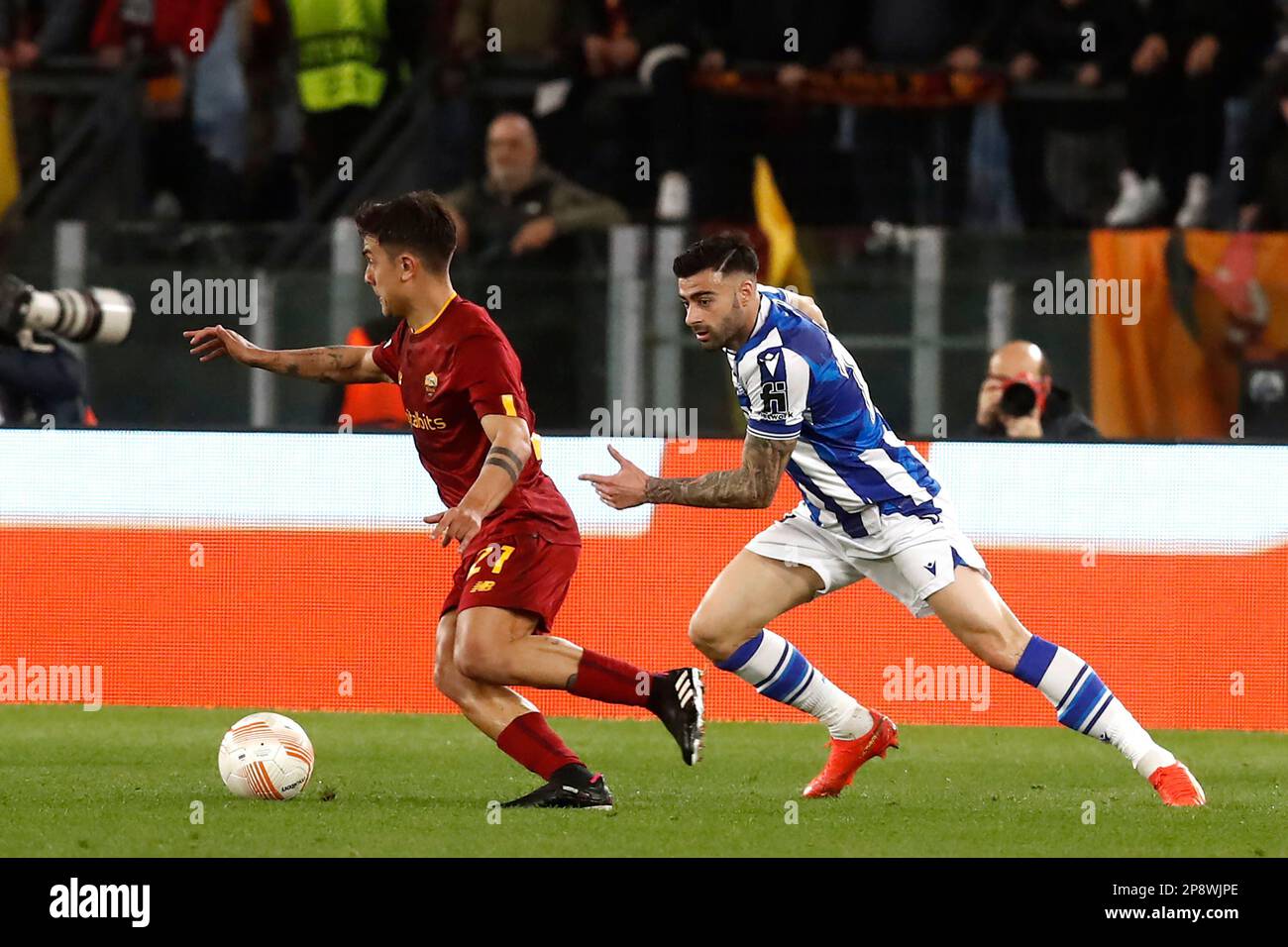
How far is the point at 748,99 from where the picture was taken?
39.7ft

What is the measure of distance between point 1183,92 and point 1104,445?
3.87 m

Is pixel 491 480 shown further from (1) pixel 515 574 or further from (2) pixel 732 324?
(2) pixel 732 324

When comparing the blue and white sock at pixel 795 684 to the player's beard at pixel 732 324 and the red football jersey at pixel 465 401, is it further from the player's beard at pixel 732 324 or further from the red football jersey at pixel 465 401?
the player's beard at pixel 732 324

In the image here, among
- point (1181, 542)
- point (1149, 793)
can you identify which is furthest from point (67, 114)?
point (1149, 793)

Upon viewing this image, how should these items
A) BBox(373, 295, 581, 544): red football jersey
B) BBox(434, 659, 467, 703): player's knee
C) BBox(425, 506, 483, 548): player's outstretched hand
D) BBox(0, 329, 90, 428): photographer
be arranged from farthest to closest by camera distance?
BBox(0, 329, 90, 428): photographer → BBox(434, 659, 467, 703): player's knee → BBox(373, 295, 581, 544): red football jersey → BBox(425, 506, 483, 548): player's outstretched hand

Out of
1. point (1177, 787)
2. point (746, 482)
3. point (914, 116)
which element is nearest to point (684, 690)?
point (746, 482)

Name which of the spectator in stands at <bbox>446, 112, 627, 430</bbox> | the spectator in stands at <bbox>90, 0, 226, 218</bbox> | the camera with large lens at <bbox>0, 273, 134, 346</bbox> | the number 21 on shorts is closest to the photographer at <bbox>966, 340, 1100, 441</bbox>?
the spectator in stands at <bbox>446, 112, 627, 430</bbox>

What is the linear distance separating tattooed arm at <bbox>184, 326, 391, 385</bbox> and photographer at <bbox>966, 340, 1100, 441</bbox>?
3.41m

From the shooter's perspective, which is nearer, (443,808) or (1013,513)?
(443,808)

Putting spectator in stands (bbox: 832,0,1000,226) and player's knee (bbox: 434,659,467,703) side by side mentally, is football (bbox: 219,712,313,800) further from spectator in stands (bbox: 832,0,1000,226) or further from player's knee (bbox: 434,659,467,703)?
spectator in stands (bbox: 832,0,1000,226)

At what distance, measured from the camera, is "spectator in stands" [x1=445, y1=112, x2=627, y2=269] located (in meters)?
10.8

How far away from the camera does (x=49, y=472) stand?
352 inches

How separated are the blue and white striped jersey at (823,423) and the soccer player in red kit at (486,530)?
0.68 m

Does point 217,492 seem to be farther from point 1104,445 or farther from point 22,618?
point 1104,445
